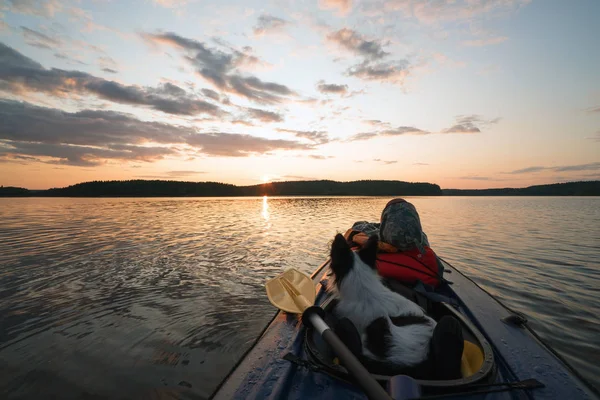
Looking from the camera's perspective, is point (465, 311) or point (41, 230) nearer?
point (465, 311)

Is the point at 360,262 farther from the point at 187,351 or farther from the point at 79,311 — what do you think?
the point at 79,311

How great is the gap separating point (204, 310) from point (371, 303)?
4642mm

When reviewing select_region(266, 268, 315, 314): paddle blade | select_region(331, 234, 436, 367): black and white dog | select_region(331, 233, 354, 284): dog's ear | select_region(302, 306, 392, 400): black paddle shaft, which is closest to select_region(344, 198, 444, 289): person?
select_region(266, 268, 315, 314): paddle blade

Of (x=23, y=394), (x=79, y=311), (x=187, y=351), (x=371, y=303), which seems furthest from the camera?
(x=79, y=311)

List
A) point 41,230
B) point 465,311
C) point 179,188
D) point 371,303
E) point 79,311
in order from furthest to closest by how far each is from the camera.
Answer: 1. point 179,188
2. point 41,230
3. point 79,311
4. point 465,311
5. point 371,303

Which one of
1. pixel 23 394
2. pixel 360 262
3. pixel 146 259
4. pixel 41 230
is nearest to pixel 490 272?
pixel 360 262

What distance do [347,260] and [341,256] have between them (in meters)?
0.08

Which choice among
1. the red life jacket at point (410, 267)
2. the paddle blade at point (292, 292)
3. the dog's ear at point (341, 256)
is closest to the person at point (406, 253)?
the red life jacket at point (410, 267)

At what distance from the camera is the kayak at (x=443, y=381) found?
2.25 m

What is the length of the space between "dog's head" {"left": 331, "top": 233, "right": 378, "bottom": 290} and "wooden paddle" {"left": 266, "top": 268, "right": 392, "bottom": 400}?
0.52 meters

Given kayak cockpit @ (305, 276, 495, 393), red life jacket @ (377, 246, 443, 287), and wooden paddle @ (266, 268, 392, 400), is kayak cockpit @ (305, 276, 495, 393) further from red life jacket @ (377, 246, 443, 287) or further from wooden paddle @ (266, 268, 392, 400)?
red life jacket @ (377, 246, 443, 287)

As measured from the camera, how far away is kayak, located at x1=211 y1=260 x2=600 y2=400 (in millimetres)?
2246

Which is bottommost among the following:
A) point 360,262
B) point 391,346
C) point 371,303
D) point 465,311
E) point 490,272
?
point 490,272

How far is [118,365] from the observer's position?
168 inches
